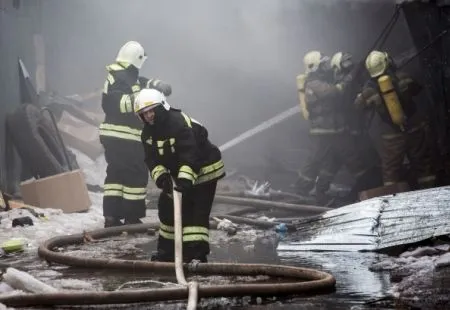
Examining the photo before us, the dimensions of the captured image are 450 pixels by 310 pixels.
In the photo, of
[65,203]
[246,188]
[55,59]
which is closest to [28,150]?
[65,203]

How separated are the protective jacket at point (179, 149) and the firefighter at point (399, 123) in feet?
13.2

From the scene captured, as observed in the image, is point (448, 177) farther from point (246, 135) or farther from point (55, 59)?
point (55, 59)

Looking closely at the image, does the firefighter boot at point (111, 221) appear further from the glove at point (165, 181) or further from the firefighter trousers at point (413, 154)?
the firefighter trousers at point (413, 154)

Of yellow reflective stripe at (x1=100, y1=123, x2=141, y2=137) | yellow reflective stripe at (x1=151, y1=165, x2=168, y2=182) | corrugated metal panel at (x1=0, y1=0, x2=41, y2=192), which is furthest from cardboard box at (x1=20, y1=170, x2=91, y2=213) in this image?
yellow reflective stripe at (x1=151, y1=165, x2=168, y2=182)

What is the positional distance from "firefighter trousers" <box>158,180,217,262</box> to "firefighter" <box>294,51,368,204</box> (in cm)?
473

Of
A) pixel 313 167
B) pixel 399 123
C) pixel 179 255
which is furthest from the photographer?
pixel 313 167

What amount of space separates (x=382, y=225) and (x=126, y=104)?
327 centimetres

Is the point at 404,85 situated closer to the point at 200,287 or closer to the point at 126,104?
the point at 126,104

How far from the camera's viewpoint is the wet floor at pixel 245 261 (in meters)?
4.74

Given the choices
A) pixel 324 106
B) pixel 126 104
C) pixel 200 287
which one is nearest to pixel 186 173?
pixel 200 287

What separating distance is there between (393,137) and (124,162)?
12.0 feet

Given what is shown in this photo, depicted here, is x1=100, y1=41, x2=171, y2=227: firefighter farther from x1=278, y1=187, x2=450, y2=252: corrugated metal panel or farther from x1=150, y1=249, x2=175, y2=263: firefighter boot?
x1=150, y1=249, x2=175, y2=263: firefighter boot

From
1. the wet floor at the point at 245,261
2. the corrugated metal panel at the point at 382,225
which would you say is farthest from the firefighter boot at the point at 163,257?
the corrugated metal panel at the point at 382,225

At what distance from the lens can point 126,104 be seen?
8.58 meters
